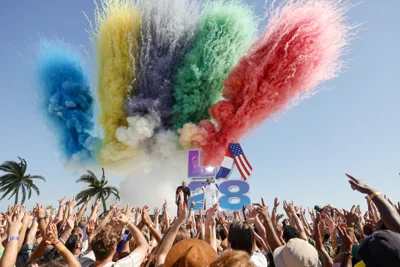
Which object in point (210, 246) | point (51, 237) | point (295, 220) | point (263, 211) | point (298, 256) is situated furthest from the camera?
point (295, 220)

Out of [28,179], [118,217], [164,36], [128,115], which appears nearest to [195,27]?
[164,36]

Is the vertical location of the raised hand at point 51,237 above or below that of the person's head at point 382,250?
above

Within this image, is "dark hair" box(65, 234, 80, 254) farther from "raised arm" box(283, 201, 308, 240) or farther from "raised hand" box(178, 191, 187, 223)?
"raised arm" box(283, 201, 308, 240)

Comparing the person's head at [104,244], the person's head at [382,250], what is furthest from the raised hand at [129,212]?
the person's head at [382,250]

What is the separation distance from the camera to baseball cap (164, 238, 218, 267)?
2338 mm

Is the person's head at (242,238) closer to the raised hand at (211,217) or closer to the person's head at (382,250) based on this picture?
the raised hand at (211,217)

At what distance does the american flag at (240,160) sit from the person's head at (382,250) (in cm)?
1834

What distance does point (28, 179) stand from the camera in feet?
109

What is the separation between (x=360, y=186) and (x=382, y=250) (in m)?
1.25

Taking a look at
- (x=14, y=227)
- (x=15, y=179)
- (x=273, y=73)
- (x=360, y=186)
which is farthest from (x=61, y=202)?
(x=15, y=179)

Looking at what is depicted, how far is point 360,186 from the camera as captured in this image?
141 inches

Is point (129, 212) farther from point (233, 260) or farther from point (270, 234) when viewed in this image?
point (233, 260)

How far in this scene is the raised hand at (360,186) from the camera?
346 cm

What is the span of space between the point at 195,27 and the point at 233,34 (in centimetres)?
265
